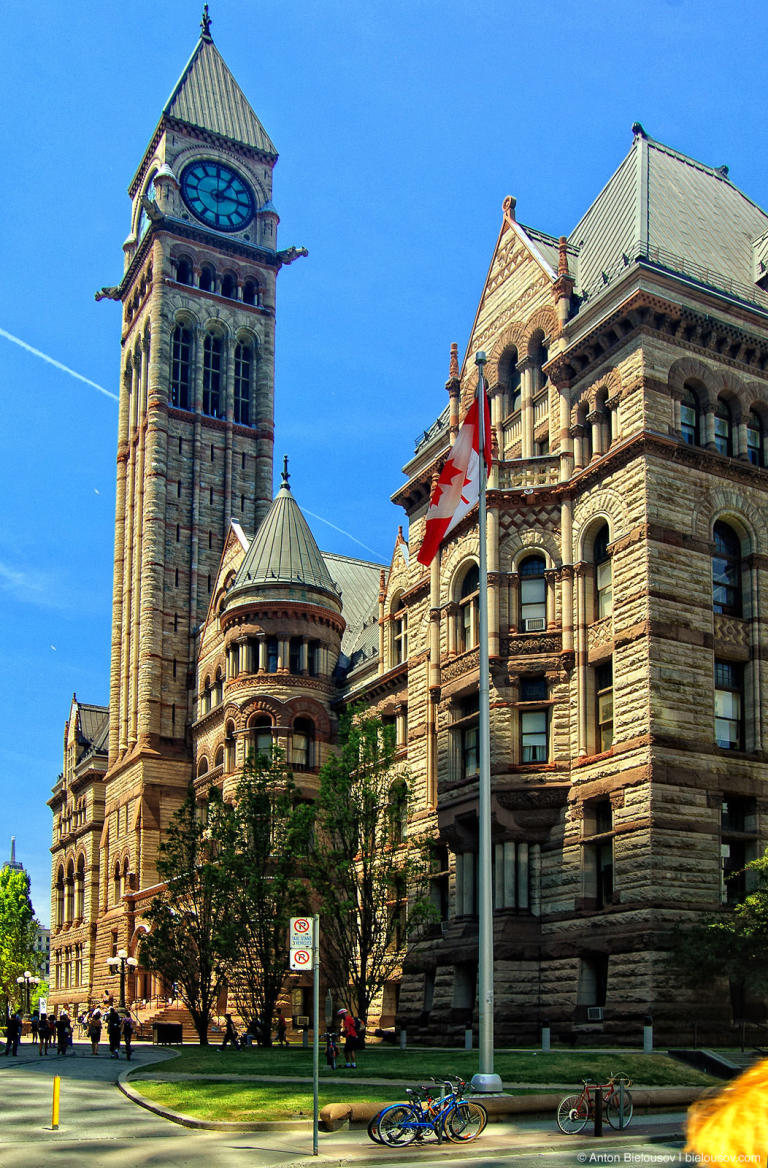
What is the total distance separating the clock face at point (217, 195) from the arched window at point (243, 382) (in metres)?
8.68

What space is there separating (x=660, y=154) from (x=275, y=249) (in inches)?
1889

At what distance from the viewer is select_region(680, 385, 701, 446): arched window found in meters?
40.3

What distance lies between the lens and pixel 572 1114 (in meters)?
20.1

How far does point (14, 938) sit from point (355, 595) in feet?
162

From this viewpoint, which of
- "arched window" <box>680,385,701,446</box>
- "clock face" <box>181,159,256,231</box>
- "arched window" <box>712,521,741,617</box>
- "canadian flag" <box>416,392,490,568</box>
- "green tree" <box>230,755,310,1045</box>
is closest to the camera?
"canadian flag" <box>416,392,490,568</box>

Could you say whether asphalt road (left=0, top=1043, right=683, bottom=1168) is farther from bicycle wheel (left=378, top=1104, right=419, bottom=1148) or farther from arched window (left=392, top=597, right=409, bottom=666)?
arched window (left=392, top=597, right=409, bottom=666)

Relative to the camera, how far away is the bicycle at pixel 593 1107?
20172 millimetres

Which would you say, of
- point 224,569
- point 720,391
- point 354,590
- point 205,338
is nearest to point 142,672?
point 224,569

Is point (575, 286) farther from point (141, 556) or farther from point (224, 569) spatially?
point (141, 556)

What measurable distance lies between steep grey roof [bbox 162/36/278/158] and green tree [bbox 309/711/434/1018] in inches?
2375

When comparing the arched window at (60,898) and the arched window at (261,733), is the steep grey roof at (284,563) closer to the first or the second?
the arched window at (261,733)

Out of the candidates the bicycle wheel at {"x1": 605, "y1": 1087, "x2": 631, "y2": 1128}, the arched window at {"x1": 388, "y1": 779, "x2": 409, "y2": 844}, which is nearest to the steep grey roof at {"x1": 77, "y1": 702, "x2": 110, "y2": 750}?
the arched window at {"x1": 388, "y1": 779, "x2": 409, "y2": 844}

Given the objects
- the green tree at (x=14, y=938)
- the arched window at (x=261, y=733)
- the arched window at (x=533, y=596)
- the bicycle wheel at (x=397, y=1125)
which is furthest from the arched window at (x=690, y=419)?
the green tree at (x=14, y=938)

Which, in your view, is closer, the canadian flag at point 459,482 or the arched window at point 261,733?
the canadian flag at point 459,482
